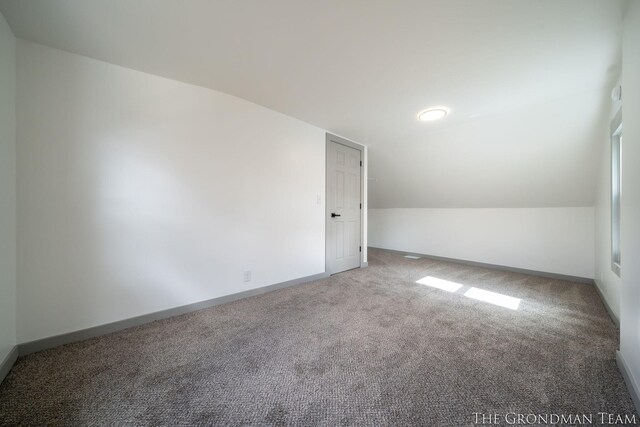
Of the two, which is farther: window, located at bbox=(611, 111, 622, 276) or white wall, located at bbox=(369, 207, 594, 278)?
white wall, located at bbox=(369, 207, 594, 278)

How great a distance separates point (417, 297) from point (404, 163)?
102 inches

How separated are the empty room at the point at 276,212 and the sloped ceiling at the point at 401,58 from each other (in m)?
0.02

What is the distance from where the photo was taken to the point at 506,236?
400cm

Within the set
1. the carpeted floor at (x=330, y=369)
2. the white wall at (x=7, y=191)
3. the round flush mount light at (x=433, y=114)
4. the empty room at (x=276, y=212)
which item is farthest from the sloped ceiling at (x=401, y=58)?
the carpeted floor at (x=330, y=369)

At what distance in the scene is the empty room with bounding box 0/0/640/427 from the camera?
1255 millimetres

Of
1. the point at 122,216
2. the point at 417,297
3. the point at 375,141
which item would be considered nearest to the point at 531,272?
the point at 417,297

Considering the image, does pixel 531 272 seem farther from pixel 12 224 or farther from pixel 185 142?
pixel 12 224

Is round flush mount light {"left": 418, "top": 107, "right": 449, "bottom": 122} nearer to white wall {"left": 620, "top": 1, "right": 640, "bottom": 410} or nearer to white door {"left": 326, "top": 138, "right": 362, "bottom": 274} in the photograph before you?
white door {"left": 326, "top": 138, "right": 362, "bottom": 274}

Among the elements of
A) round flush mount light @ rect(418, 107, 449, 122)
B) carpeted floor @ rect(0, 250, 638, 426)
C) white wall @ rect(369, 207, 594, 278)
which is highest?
round flush mount light @ rect(418, 107, 449, 122)

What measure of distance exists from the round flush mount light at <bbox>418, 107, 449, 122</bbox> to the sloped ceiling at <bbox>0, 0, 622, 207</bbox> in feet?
0.40

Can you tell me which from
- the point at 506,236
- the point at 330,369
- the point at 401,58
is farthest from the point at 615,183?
the point at 330,369

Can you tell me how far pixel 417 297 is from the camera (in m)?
2.68

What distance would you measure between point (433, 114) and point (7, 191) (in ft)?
13.0

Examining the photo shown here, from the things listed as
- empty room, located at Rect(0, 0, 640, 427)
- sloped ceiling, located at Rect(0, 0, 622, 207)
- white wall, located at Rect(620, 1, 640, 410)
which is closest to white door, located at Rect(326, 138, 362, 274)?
empty room, located at Rect(0, 0, 640, 427)
